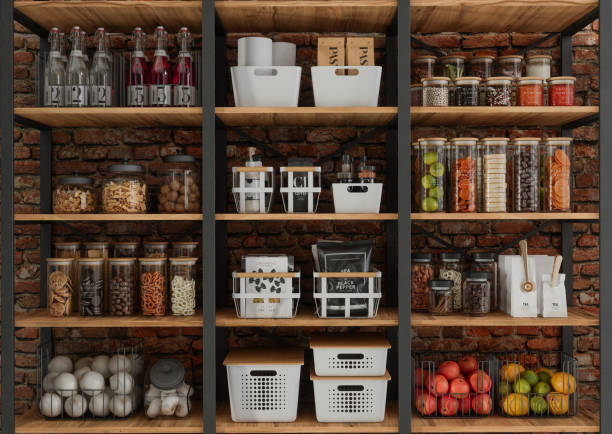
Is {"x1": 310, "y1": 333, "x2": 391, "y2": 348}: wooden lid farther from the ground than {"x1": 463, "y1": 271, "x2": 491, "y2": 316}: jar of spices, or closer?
closer

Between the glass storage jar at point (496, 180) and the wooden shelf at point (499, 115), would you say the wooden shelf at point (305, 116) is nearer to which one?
the wooden shelf at point (499, 115)

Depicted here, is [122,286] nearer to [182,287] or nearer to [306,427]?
[182,287]

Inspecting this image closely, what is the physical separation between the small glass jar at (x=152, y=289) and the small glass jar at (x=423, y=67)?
4.63ft

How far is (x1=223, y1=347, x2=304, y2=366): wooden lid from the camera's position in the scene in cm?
225

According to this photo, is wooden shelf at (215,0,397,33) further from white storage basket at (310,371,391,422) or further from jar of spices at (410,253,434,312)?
white storage basket at (310,371,391,422)

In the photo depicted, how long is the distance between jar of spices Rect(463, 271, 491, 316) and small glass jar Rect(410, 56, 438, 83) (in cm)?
90

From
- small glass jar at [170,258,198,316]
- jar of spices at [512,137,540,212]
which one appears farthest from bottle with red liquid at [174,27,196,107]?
jar of spices at [512,137,540,212]

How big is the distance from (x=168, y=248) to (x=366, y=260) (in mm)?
1002

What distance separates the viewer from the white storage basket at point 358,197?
89.2 inches

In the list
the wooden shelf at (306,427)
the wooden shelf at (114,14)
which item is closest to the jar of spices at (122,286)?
the wooden shelf at (306,427)

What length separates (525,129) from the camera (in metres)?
2.66

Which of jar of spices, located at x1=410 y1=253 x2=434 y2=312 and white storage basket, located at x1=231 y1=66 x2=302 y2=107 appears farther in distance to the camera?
jar of spices, located at x1=410 y1=253 x2=434 y2=312

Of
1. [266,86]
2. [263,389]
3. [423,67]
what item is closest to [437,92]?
[423,67]

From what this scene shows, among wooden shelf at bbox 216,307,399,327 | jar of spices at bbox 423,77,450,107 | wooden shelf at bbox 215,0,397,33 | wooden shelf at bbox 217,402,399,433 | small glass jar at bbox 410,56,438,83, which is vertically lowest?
wooden shelf at bbox 217,402,399,433
